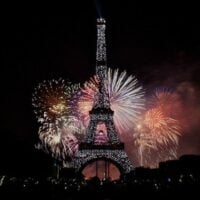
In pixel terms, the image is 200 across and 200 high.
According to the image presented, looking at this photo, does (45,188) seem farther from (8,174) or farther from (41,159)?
(41,159)

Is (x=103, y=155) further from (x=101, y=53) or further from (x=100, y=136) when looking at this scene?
(x=101, y=53)

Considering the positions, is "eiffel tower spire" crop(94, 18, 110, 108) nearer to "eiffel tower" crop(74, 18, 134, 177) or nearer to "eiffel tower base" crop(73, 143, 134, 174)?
"eiffel tower" crop(74, 18, 134, 177)

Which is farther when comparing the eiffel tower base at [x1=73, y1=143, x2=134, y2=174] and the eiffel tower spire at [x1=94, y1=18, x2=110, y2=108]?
the eiffel tower base at [x1=73, y1=143, x2=134, y2=174]

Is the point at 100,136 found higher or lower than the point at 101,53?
lower

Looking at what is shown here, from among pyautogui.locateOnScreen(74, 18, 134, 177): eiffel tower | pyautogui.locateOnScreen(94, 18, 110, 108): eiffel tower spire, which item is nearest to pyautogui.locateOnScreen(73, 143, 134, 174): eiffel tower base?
pyautogui.locateOnScreen(74, 18, 134, 177): eiffel tower

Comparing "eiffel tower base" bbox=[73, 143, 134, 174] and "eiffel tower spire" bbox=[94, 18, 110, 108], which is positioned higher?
"eiffel tower spire" bbox=[94, 18, 110, 108]

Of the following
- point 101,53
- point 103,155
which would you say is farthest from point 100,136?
point 101,53

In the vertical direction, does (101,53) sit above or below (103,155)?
above

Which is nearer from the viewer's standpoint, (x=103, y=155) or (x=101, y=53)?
(x=101, y=53)

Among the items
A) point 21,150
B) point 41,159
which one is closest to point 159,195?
point 21,150

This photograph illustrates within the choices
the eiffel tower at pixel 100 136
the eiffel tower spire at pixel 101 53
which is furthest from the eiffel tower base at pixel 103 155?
the eiffel tower spire at pixel 101 53
